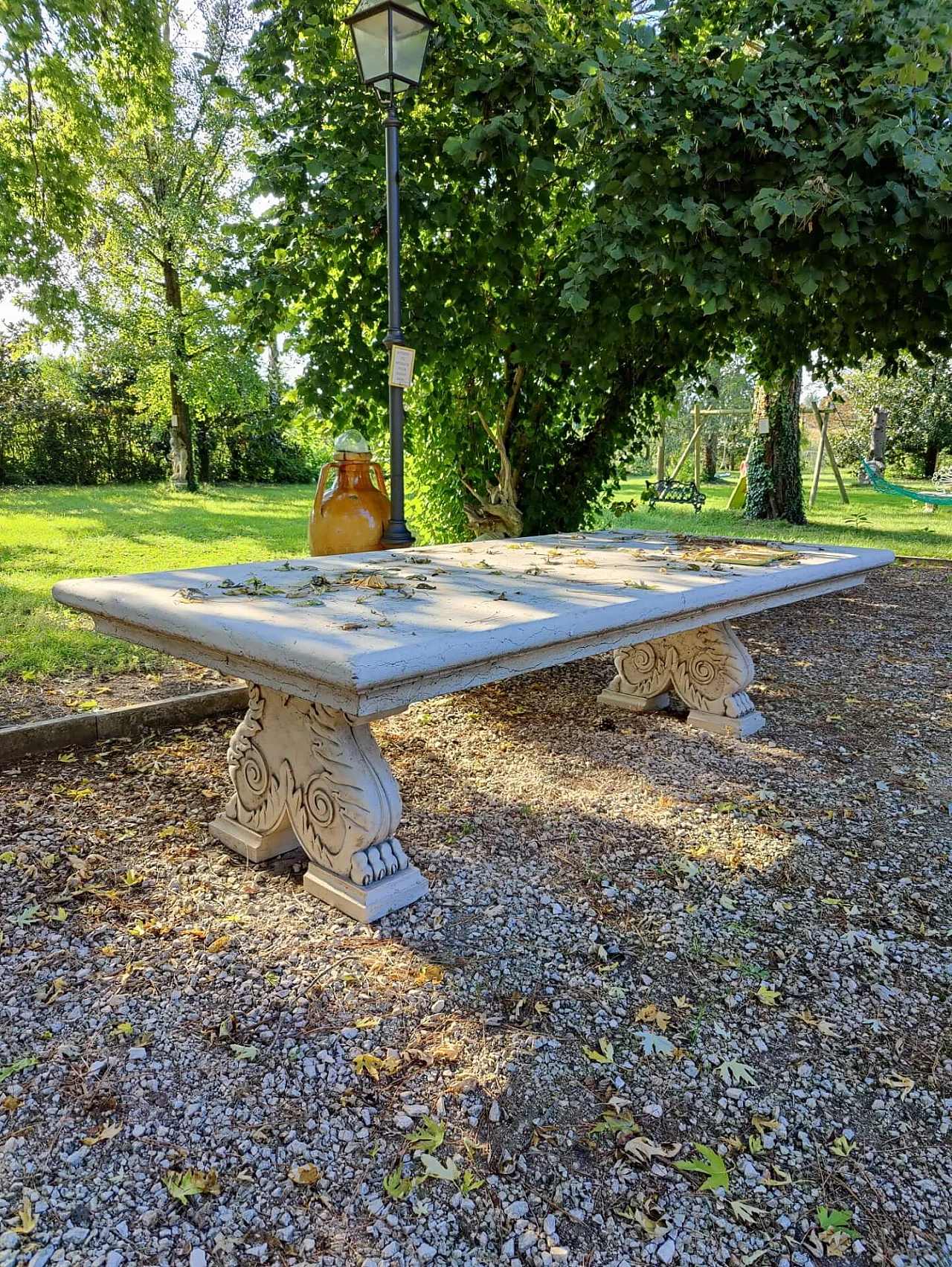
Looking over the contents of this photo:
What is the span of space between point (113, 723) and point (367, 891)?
1606 mm

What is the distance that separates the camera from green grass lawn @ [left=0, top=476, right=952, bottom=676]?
4.18m

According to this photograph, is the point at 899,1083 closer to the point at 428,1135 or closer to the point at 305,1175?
the point at 428,1135

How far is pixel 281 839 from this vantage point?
230cm

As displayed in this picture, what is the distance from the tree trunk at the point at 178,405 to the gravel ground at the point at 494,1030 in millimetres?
12179

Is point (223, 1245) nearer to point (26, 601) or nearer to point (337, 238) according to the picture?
point (337, 238)

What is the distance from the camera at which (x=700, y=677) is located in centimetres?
346

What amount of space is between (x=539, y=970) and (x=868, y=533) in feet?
30.2

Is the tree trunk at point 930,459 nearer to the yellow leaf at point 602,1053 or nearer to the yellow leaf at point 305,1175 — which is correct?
the yellow leaf at point 602,1053

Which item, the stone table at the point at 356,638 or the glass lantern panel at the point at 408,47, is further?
the glass lantern panel at the point at 408,47

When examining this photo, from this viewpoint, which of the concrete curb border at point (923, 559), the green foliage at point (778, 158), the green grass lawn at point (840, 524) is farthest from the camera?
the green grass lawn at point (840, 524)

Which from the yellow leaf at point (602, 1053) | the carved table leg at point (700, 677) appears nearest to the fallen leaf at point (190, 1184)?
the yellow leaf at point (602, 1053)

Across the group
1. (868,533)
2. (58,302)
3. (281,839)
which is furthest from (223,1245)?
(868,533)

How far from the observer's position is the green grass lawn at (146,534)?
13.7ft

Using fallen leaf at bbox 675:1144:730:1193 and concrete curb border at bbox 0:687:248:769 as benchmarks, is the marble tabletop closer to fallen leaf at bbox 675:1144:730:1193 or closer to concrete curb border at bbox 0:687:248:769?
concrete curb border at bbox 0:687:248:769
